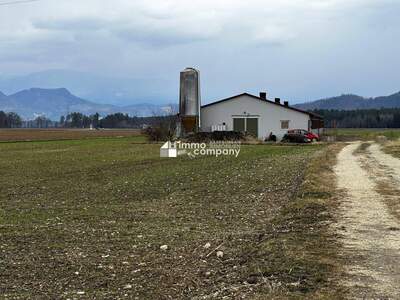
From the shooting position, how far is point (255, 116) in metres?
61.9

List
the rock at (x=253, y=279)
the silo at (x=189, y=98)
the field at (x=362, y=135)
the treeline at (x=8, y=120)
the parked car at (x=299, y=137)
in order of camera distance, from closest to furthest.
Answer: the rock at (x=253, y=279) < the silo at (x=189, y=98) < the parked car at (x=299, y=137) < the field at (x=362, y=135) < the treeline at (x=8, y=120)

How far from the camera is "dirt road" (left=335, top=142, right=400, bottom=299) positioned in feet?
18.6

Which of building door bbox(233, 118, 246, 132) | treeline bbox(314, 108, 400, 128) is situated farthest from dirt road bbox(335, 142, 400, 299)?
treeline bbox(314, 108, 400, 128)

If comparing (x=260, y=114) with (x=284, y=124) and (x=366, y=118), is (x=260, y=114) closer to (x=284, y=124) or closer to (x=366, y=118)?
(x=284, y=124)

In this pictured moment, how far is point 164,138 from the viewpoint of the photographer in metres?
56.9

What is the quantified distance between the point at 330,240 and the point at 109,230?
149 inches

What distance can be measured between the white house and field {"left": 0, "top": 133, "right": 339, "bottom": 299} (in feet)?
149

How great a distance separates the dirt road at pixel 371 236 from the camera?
5.67m

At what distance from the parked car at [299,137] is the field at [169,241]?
4088 cm

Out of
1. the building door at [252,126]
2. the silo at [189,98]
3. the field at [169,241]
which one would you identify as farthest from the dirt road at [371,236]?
the building door at [252,126]

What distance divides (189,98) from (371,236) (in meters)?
26.1

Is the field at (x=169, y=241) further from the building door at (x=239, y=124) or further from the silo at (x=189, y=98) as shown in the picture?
the building door at (x=239, y=124)

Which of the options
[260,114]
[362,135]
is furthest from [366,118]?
[260,114]

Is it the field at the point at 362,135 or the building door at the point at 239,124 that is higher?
the building door at the point at 239,124
